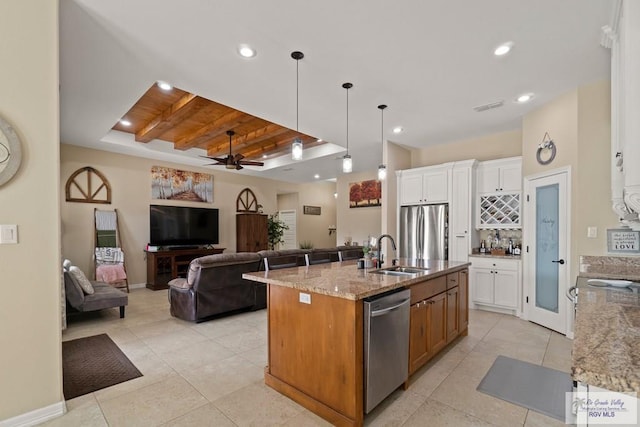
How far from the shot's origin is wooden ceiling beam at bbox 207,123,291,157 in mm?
5316

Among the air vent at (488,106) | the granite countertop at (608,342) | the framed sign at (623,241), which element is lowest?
the granite countertop at (608,342)

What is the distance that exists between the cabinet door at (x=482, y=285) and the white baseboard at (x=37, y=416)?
16.5 feet

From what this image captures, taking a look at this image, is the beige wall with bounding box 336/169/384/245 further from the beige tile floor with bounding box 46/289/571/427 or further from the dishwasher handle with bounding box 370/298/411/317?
the dishwasher handle with bounding box 370/298/411/317

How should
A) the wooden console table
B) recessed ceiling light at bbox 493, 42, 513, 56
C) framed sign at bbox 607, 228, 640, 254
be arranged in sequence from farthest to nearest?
the wooden console table
framed sign at bbox 607, 228, 640, 254
recessed ceiling light at bbox 493, 42, 513, 56

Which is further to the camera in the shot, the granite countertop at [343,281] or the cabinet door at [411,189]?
the cabinet door at [411,189]

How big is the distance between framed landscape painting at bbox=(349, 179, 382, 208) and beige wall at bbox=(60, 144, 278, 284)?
3481 mm

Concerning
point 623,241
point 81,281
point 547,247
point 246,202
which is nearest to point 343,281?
point 623,241

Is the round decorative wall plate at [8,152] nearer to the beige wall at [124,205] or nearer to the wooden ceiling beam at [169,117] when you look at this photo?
the wooden ceiling beam at [169,117]

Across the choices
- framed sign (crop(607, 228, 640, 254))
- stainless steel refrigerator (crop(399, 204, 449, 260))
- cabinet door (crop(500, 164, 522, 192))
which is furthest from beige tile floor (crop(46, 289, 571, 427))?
cabinet door (crop(500, 164, 522, 192))

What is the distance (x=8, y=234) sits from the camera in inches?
76.9

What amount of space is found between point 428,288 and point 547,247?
2.36 meters

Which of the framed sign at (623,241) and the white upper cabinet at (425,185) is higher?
the white upper cabinet at (425,185)

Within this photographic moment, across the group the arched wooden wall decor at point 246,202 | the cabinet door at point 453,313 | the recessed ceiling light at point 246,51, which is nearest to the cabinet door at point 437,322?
the cabinet door at point 453,313

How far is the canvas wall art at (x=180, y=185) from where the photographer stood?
6801 millimetres
